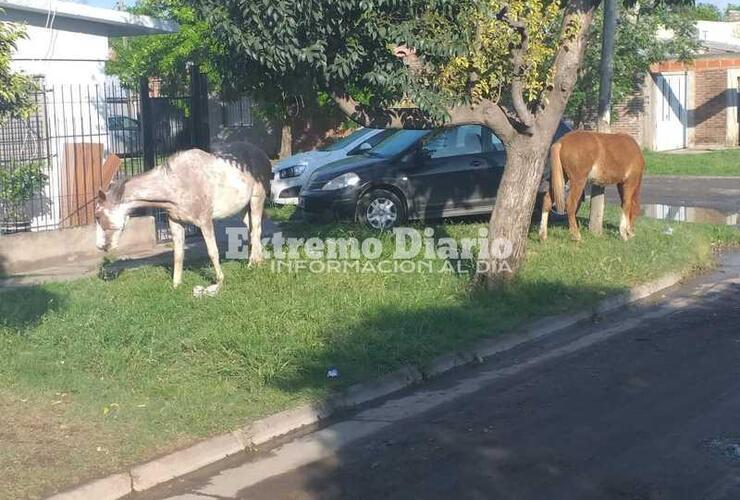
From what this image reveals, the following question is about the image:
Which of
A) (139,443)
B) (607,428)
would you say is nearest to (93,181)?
(139,443)

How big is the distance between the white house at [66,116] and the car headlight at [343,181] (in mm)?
2878

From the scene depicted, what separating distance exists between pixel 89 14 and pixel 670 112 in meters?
24.3

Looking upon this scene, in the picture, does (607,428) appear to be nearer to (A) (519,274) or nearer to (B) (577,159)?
(A) (519,274)

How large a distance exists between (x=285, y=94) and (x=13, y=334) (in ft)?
11.8

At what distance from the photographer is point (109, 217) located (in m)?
10.4

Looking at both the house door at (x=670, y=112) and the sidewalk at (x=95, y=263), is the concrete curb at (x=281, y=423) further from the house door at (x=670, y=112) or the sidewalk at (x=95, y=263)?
the house door at (x=670, y=112)

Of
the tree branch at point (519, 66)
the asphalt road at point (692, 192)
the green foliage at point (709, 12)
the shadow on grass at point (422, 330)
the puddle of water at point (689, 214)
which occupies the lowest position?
the shadow on grass at point (422, 330)

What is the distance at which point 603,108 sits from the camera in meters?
14.5

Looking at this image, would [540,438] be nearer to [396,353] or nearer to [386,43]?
[396,353]

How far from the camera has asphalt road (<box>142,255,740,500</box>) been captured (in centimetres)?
618

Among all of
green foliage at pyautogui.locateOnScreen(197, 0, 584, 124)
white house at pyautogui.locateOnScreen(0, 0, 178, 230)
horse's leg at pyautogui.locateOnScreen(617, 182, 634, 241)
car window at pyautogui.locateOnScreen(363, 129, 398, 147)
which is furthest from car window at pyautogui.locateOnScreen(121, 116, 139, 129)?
horse's leg at pyautogui.locateOnScreen(617, 182, 634, 241)

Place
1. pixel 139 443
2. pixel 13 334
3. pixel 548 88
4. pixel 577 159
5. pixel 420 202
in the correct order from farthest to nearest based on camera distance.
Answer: pixel 420 202 < pixel 577 159 < pixel 548 88 < pixel 13 334 < pixel 139 443

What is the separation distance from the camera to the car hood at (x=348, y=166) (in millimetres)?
15031

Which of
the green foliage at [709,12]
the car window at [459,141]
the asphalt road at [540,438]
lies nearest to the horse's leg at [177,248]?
the asphalt road at [540,438]
